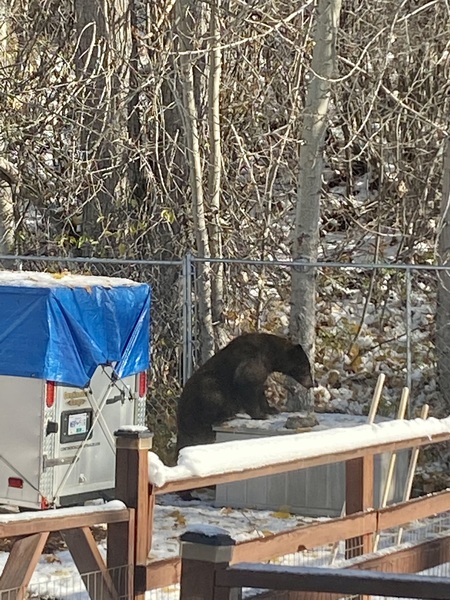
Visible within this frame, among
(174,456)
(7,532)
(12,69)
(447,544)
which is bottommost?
(174,456)

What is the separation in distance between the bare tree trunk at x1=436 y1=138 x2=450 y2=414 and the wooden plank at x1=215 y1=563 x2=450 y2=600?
8.67 meters

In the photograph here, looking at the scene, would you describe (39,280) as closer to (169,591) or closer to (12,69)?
(169,591)

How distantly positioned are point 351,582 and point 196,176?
9270 mm

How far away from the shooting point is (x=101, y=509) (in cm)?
461

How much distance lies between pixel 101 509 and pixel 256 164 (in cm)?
1035

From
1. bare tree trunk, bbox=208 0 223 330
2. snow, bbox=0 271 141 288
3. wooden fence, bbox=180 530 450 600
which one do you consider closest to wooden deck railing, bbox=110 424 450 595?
wooden fence, bbox=180 530 450 600

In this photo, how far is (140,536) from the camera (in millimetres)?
4773

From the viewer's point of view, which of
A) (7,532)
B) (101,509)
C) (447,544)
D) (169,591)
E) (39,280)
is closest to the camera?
(7,532)

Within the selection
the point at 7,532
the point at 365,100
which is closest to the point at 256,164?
the point at 365,100

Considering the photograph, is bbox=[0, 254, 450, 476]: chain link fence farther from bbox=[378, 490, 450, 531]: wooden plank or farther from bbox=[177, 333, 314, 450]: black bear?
bbox=[378, 490, 450, 531]: wooden plank

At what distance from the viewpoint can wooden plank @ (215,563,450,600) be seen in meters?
2.66

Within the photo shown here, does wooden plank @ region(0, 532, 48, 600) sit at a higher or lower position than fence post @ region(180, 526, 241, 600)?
lower

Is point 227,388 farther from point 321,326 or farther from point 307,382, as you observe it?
point 321,326

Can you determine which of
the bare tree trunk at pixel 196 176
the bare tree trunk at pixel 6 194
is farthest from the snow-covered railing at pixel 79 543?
the bare tree trunk at pixel 6 194
